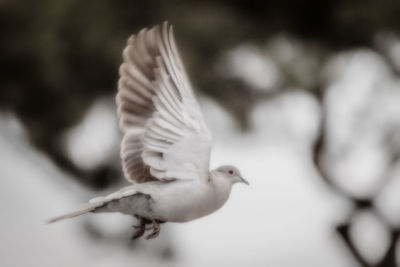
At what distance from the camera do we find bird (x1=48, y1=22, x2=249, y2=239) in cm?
148

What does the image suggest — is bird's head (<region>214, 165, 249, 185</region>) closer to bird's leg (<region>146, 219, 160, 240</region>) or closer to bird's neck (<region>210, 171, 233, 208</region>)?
bird's neck (<region>210, 171, 233, 208</region>)

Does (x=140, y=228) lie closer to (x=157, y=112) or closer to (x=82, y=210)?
(x=82, y=210)

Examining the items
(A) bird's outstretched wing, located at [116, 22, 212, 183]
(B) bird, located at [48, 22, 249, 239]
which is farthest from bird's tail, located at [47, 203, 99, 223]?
(A) bird's outstretched wing, located at [116, 22, 212, 183]

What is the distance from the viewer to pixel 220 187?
147 cm

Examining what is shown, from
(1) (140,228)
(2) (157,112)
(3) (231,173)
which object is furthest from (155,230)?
(2) (157,112)

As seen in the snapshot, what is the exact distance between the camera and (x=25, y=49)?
26.9 ft

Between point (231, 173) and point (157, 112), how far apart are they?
0.22 metres

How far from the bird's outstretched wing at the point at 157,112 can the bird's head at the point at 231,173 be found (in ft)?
0.10

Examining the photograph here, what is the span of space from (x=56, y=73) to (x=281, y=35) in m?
1.87

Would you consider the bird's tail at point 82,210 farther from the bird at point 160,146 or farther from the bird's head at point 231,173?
the bird's head at point 231,173

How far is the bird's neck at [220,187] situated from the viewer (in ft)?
4.68

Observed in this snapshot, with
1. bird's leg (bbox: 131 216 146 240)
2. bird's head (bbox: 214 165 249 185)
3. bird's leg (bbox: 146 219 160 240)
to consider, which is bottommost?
bird's leg (bbox: 131 216 146 240)

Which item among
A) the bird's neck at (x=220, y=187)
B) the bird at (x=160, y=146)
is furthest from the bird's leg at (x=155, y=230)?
the bird's neck at (x=220, y=187)

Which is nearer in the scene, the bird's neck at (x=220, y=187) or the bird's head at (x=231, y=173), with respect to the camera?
the bird's neck at (x=220, y=187)
